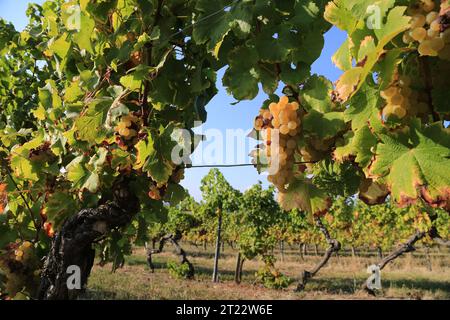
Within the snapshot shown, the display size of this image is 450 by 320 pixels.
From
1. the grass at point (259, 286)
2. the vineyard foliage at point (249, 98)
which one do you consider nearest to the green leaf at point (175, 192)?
the vineyard foliage at point (249, 98)

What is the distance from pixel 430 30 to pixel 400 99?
0.20m

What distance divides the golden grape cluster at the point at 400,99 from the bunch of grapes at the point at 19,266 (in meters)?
2.70

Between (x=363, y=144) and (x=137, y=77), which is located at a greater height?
(x=137, y=77)

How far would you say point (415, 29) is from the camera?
3.07 ft

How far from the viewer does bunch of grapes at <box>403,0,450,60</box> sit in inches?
35.7

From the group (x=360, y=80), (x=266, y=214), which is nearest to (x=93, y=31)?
(x=360, y=80)

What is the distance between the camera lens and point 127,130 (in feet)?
6.84

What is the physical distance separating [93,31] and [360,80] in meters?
1.73

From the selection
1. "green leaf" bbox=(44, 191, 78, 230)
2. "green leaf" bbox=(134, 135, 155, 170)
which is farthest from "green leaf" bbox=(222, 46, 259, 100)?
"green leaf" bbox=(44, 191, 78, 230)

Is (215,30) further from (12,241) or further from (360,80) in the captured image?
(12,241)

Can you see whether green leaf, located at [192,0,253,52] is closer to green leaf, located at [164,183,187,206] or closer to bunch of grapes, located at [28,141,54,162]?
green leaf, located at [164,183,187,206]

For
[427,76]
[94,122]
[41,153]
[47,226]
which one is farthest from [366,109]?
[47,226]

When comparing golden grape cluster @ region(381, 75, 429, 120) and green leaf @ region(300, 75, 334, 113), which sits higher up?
green leaf @ region(300, 75, 334, 113)

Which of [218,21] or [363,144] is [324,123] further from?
[218,21]
